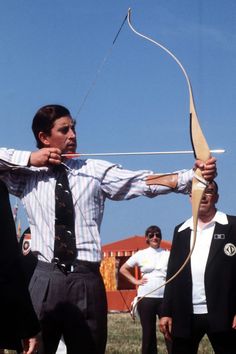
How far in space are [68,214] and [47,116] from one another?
1.88ft

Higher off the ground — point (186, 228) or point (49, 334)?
point (186, 228)

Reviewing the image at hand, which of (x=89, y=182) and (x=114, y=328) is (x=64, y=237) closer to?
(x=89, y=182)

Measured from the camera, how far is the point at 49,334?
386 cm

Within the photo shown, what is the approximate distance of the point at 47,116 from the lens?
4.20 m

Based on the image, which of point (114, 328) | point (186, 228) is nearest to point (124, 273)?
point (186, 228)

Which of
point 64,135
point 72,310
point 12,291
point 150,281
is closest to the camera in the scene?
point 12,291

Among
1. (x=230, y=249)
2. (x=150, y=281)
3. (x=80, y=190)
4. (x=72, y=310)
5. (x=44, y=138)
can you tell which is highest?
(x=44, y=138)

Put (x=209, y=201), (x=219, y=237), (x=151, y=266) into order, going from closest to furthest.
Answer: (x=219, y=237)
(x=209, y=201)
(x=151, y=266)

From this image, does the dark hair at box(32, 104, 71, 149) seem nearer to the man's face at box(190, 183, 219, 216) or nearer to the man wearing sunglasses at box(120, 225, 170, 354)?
the man's face at box(190, 183, 219, 216)

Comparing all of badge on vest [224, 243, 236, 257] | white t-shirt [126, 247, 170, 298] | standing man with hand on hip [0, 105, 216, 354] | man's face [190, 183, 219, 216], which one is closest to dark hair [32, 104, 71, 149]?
standing man with hand on hip [0, 105, 216, 354]

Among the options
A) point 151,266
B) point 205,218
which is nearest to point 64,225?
point 205,218

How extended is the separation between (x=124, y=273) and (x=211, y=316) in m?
3.86

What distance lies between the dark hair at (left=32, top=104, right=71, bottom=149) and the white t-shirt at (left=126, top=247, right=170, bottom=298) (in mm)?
4512

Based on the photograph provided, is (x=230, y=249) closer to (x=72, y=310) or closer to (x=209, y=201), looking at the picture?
(x=209, y=201)
